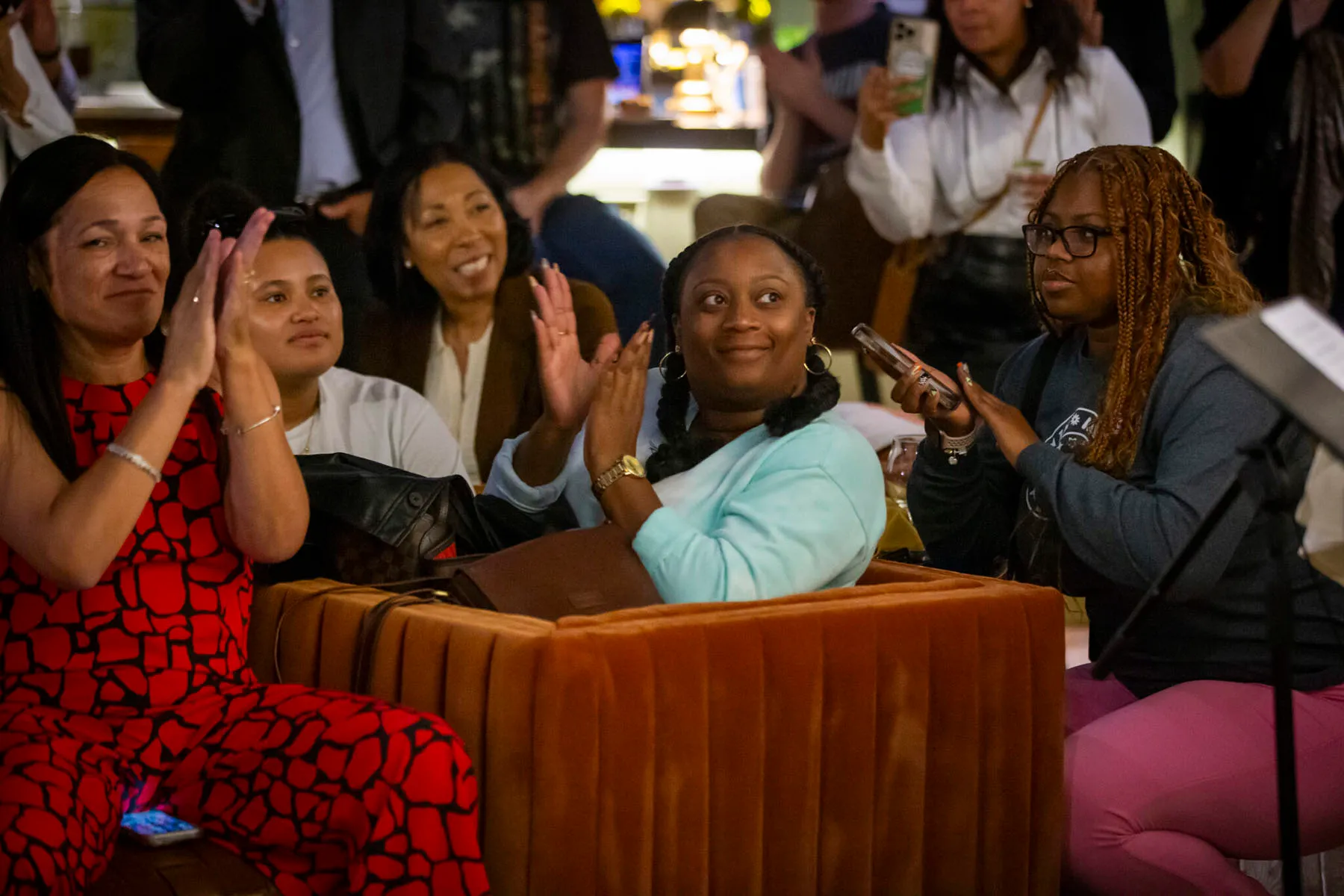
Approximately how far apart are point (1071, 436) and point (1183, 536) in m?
0.37

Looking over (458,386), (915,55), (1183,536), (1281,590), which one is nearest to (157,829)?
(1281,590)

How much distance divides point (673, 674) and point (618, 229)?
2848 millimetres

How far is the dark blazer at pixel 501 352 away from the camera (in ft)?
14.1

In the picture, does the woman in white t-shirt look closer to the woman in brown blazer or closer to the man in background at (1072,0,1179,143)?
the woman in brown blazer

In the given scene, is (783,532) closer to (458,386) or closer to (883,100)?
(458,386)

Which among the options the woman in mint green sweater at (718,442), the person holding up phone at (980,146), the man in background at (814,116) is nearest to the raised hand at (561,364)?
the woman in mint green sweater at (718,442)

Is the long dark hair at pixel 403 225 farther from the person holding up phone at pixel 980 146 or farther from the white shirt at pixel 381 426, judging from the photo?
the person holding up phone at pixel 980 146

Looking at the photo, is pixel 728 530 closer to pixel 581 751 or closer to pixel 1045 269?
pixel 581 751

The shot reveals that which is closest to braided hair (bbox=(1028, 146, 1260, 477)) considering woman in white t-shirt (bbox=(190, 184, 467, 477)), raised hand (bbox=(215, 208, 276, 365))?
raised hand (bbox=(215, 208, 276, 365))

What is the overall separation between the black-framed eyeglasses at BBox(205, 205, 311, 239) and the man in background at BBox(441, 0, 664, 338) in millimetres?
1209

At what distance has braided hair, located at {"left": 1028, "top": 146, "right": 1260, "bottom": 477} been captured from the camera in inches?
101

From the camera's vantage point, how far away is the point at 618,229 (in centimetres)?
478

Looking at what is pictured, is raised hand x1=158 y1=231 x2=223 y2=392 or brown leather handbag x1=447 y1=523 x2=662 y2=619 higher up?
raised hand x1=158 y1=231 x2=223 y2=392

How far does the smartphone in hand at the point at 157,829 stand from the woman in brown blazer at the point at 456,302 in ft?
7.48
